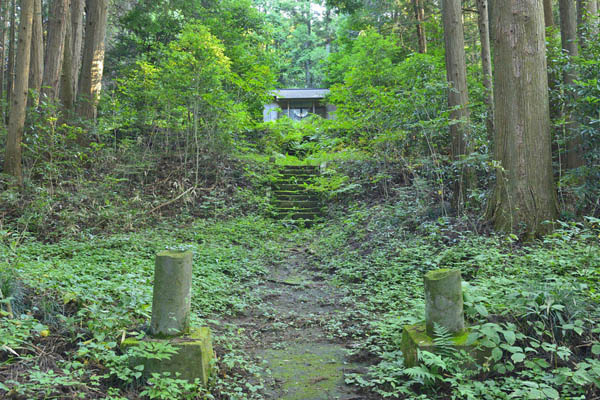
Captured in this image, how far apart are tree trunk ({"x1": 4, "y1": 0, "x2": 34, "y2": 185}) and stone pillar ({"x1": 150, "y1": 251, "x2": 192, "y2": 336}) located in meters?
7.57

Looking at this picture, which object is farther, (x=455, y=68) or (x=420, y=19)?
(x=420, y=19)

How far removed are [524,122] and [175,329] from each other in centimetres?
569

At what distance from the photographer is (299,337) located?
4.88m

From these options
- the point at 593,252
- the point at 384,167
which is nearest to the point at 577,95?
the point at 593,252

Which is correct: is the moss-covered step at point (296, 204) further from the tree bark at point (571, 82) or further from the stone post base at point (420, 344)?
the stone post base at point (420, 344)

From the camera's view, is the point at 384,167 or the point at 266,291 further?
the point at 384,167

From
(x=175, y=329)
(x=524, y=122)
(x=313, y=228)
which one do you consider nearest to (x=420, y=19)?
(x=313, y=228)

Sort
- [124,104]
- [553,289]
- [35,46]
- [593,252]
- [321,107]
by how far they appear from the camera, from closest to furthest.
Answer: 1. [553,289]
2. [593,252]
3. [35,46]
4. [124,104]
5. [321,107]

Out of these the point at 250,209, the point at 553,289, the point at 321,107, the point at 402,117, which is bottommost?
the point at 553,289

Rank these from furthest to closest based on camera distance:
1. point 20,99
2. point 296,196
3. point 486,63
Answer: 1. point 296,196
2. point 486,63
3. point 20,99

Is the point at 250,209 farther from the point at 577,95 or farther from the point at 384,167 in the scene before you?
the point at 577,95

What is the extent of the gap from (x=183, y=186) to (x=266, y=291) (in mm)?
6528

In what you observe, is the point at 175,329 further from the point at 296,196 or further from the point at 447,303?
the point at 296,196

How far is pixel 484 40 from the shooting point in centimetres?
1011
